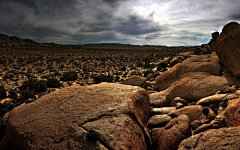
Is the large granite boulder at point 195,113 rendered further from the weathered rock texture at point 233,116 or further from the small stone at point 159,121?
the weathered rock texture at point 233,116

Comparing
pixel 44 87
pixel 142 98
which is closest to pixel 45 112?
pixel 142 98

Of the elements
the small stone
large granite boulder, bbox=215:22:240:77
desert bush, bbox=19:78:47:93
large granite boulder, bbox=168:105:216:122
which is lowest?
desert bush, bbox=19:78:47:93

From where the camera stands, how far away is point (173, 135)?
429cm

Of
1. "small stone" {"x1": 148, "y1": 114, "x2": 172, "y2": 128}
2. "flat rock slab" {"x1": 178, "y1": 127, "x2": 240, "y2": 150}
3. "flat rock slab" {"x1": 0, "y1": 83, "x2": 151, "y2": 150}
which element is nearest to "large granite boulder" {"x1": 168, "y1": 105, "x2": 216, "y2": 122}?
"small stone" {"x1": 148, "y1": 114, "x2": 172, "y2": 128}

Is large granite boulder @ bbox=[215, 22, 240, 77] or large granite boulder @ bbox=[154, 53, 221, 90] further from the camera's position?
large granite boulder @ bbox=[154, 53, 221, 90]

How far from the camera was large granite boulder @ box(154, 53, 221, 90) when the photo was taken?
385 inches

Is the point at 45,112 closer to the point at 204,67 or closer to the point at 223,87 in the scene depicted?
the point at 223,87

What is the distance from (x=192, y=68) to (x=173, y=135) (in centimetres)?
762

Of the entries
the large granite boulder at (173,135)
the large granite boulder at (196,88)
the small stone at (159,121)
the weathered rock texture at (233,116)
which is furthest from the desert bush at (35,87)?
the weathered rock texture at (233,116)

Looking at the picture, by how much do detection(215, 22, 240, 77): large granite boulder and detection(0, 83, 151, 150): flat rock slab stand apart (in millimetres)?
6682

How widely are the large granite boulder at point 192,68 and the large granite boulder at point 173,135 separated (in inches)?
263

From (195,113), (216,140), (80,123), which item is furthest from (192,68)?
(80,123)

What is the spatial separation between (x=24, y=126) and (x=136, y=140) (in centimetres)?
307

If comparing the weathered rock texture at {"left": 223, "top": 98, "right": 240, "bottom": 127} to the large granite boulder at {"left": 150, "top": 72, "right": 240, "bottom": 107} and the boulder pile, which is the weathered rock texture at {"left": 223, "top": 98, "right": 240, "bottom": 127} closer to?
the boulder pile
